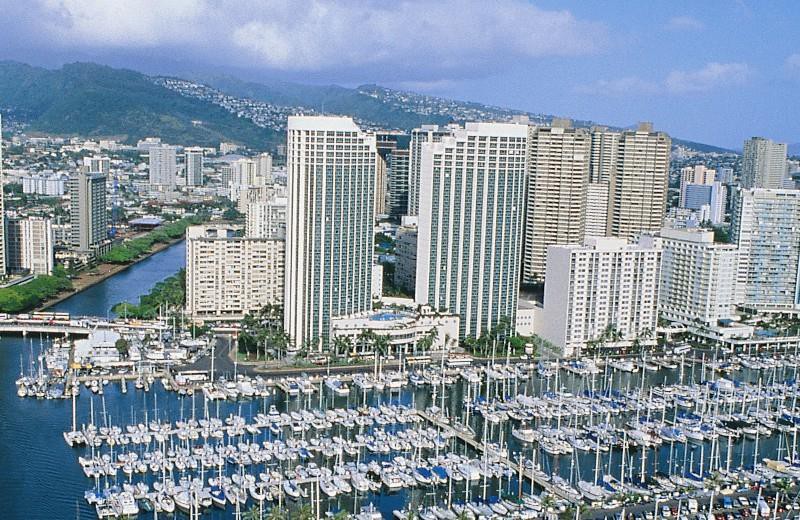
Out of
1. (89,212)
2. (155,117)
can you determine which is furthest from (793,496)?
(155,117)

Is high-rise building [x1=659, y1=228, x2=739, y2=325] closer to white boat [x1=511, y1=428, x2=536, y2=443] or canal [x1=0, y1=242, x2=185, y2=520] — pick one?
white boat [x1=511, y1=428, x2=536, y2=443]

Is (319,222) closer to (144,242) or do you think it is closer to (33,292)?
(33,292)

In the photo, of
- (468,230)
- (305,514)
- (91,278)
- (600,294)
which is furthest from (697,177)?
(305,514)

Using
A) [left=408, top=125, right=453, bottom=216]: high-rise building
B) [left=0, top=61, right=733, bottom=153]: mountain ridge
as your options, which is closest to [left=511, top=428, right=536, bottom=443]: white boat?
[left=408, top=125, right=453, bottom=216]: high-rise building

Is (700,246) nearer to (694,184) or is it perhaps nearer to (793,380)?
(793,380)

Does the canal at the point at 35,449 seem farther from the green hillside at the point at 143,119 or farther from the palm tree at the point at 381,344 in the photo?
the green hillside at the point at 143,119

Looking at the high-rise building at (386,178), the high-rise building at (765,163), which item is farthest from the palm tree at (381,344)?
the high-rise building at (765,163)

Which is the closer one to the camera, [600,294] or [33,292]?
[600,294]
